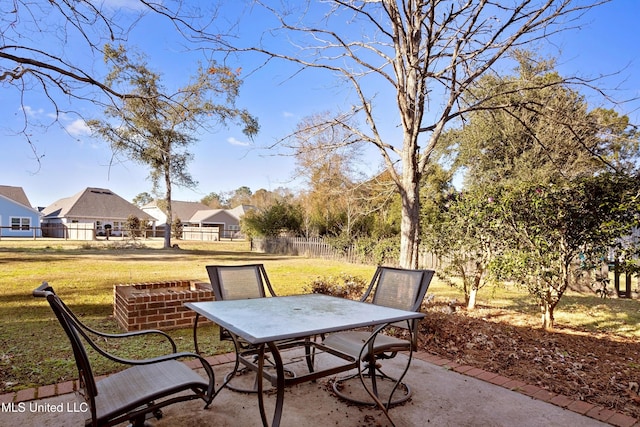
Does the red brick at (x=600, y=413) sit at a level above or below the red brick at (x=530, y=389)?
below

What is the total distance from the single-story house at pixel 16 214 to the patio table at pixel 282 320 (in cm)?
3898

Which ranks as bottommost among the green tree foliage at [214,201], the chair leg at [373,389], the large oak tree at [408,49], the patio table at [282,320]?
the chair leg at [373,389]

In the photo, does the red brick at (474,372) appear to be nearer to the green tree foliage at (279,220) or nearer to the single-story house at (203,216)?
the green tree foliage at (279,220)

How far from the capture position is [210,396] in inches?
80.0

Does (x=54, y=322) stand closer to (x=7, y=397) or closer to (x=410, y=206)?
(x=7, y=397)

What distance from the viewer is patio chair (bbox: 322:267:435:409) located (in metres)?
2.63

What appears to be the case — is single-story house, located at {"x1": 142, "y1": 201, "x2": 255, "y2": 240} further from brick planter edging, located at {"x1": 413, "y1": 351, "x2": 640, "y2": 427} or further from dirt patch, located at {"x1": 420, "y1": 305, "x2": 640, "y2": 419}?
brick planter edging, located at {"x1": 413, "y1": 351, "x2": 640, "y2": 427}

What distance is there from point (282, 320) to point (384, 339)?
92cm

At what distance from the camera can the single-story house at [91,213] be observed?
36.0 metres

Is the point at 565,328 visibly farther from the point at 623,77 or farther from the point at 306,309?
the point at 306,309

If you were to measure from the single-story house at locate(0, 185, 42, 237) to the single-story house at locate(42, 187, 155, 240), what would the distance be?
5.27 feet

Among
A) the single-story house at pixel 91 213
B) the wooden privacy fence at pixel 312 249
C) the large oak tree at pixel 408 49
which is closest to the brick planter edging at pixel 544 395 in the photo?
the large oak tree at pixel 408 49

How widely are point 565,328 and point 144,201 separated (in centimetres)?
7741

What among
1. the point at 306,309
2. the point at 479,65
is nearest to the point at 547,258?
the point at 479,65
